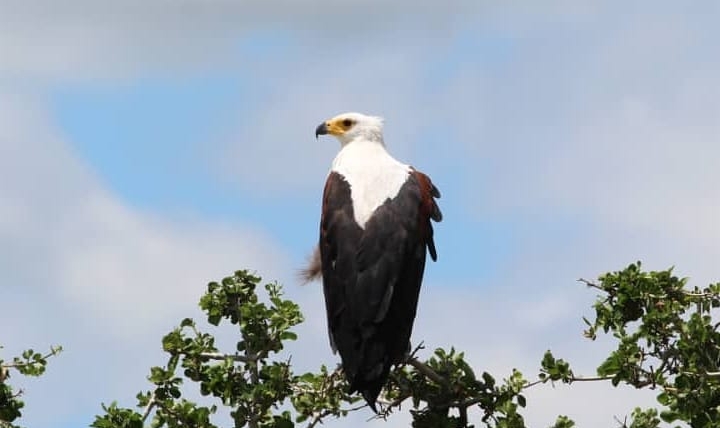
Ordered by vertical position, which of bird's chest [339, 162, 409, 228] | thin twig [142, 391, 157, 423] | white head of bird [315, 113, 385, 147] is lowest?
thin twig [142, 391, 157, 423]

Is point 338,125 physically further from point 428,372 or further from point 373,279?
point 428,372

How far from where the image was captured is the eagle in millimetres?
7957

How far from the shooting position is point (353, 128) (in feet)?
33.0

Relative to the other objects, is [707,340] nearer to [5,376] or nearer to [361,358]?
[361,358]

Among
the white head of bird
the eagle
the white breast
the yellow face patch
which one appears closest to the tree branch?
the eagle

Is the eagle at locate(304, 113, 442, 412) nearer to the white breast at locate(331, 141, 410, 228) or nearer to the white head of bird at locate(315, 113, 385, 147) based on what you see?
the white breast at locate(331, 141, 410, 228)

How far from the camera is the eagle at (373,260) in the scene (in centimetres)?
796

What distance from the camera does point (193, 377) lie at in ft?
24.8

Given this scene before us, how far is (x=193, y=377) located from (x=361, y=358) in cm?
98

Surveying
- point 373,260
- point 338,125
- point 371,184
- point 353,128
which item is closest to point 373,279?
point 373,260

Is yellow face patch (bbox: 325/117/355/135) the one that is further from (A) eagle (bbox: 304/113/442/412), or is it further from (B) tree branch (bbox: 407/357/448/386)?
(B) tree branch (bbox: 407/357/448/386)

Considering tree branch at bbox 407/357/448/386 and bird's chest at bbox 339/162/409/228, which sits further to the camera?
bird's chest at bbox 339/162/409/228

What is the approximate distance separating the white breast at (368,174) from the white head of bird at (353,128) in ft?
0.29

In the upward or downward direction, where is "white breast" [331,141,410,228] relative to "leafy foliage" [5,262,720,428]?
upward
